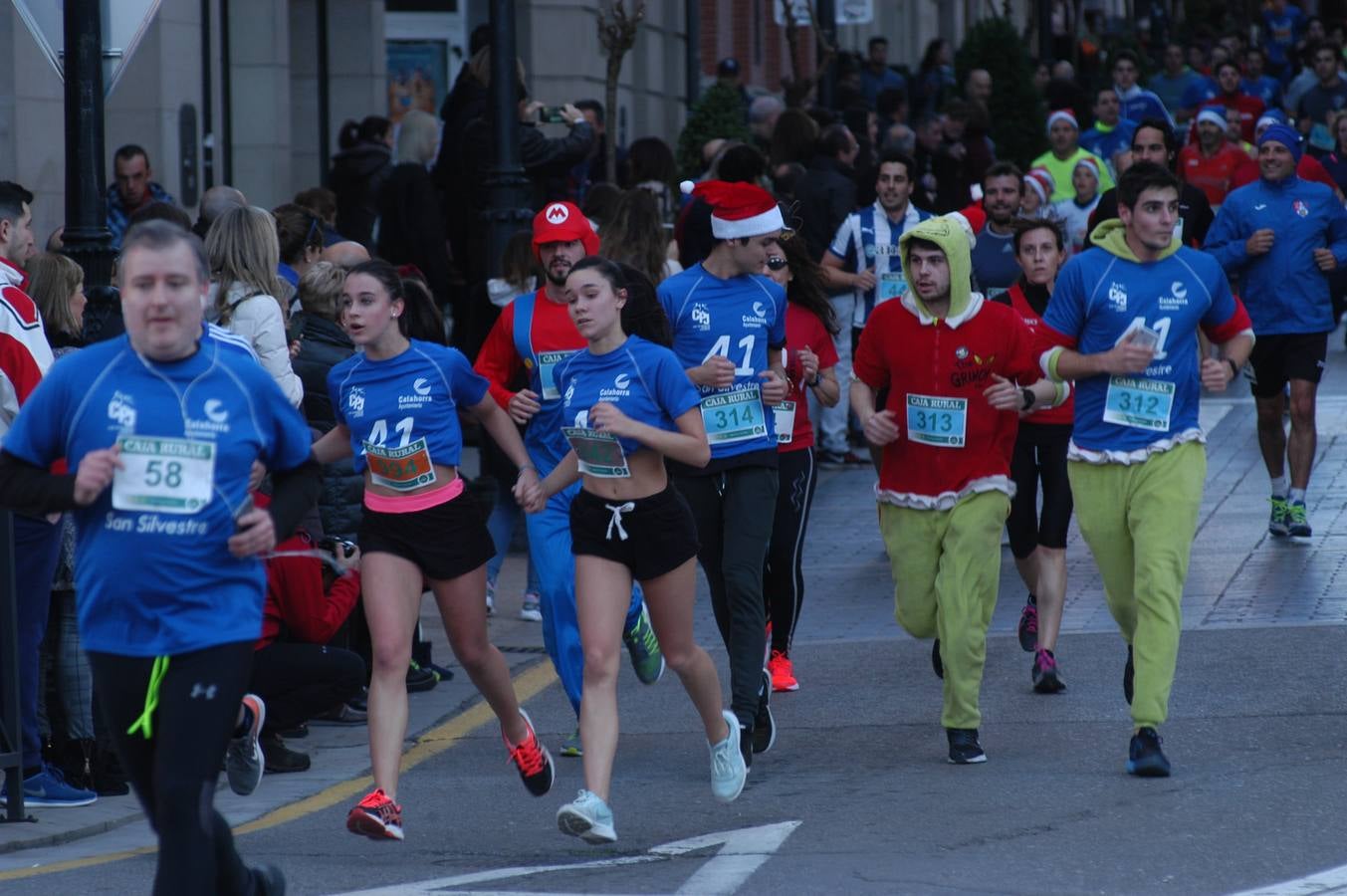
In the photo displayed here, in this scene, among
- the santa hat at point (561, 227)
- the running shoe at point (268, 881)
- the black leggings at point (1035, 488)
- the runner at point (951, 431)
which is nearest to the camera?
the running shoe at point (268, 881)

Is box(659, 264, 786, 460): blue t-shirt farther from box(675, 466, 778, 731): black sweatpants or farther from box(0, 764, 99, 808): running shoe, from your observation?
box(0, 764, 99, 808): running shoe

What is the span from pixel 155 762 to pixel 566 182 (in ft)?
37.6

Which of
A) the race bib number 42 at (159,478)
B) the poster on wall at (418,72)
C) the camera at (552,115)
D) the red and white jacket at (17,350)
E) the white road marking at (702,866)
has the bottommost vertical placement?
the white road marking at (702,866)

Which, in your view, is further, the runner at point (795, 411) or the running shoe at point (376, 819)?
the runner at point (795, 411)

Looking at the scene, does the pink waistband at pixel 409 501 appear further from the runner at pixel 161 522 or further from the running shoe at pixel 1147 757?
the running shoe at pixel 1147 757

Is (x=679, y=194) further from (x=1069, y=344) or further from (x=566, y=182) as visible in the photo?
(x=1069, y=344)

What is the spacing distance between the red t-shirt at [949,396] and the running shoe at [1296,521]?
4.76 meters

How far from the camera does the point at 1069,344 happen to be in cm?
863

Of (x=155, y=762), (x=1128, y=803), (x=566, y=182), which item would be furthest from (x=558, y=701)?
(x=566, y=182)

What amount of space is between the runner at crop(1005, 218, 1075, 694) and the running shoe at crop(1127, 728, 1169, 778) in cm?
162

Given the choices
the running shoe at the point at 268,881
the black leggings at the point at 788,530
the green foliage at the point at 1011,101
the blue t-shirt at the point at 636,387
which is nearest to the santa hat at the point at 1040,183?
the black leggings at the point at 788,530

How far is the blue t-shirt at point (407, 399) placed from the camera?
7656mm

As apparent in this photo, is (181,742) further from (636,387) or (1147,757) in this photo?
(1147,757)

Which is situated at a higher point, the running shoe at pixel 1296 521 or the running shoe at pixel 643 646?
the running shoe at pixel 1296 521
